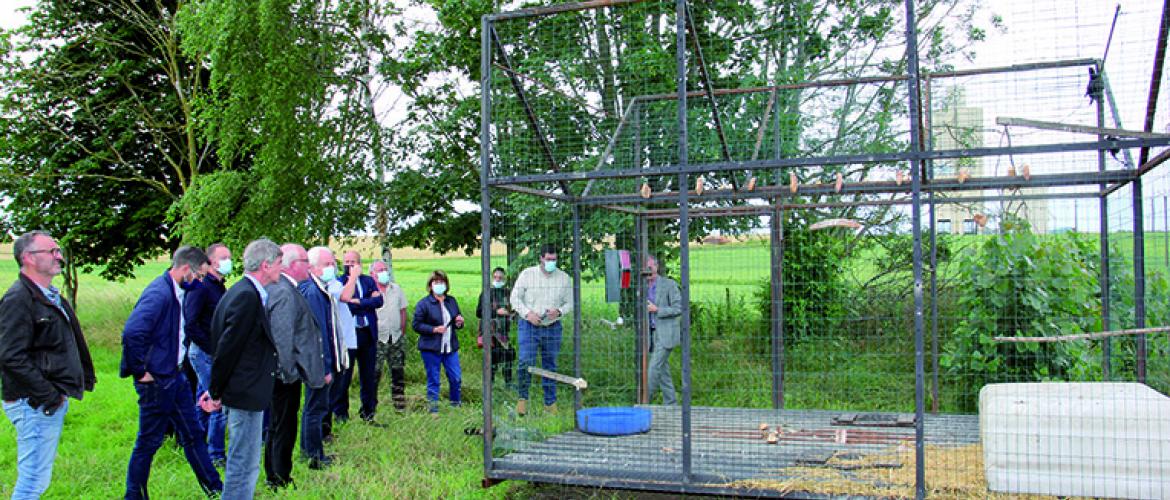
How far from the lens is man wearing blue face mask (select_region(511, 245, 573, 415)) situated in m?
8.12

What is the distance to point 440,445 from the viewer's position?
7.18m

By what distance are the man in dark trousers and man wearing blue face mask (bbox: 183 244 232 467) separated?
41.6 inches

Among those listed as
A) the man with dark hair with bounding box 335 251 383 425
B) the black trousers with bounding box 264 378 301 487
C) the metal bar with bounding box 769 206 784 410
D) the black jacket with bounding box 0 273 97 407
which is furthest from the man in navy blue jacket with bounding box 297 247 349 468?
the metal bar with bounding box 769 206 784 410

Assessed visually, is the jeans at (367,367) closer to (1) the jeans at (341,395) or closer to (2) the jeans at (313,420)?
(1) the jeans at (341,395)

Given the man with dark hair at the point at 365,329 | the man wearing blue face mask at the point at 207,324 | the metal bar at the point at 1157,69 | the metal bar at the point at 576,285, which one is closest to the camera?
the metal bar at the point at 1157,69

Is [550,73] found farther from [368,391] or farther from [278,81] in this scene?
[278,81]

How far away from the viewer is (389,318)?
8844 millimetres

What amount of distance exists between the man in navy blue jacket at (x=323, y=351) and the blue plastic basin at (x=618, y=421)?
6.73ft

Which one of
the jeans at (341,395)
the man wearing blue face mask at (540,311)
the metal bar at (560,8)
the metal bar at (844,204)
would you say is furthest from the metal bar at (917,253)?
the jeans at (341,395)

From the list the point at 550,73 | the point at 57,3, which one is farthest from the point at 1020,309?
the point at 57,3

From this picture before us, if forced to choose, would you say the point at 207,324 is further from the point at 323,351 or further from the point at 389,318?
the point at 389,318

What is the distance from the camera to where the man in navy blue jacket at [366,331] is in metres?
7.95

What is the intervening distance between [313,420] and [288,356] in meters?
1.07

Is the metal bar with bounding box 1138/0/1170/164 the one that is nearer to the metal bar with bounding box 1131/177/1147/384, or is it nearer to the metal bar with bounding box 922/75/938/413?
the metal bar with bounding box 1131/177/1147/384
